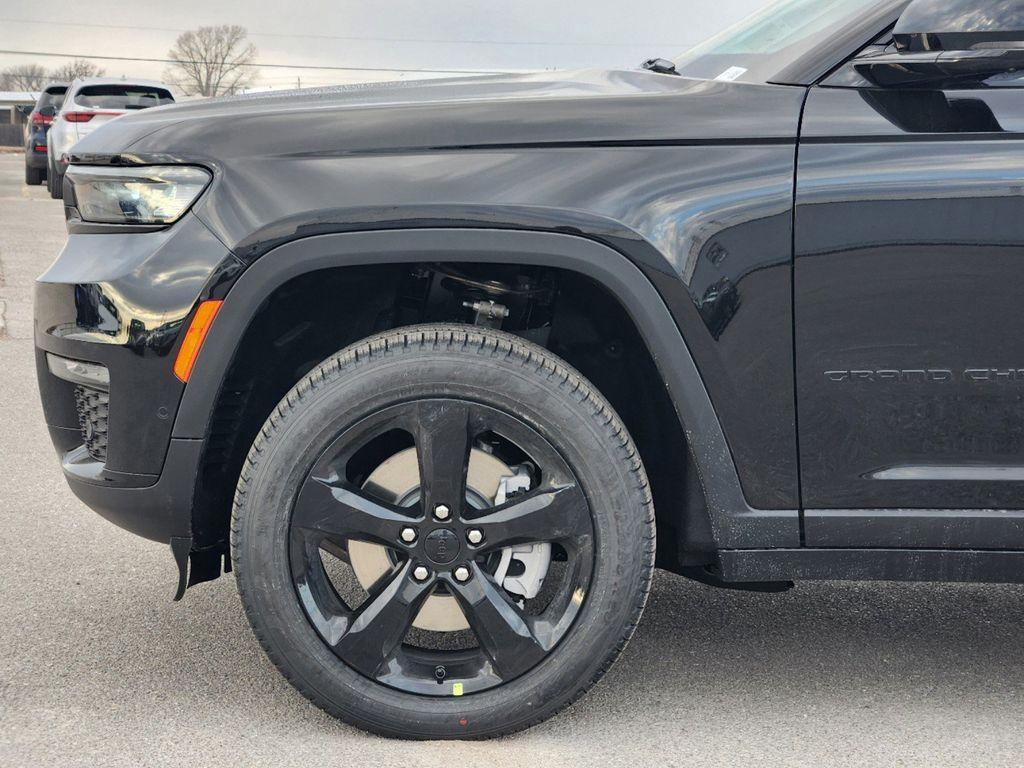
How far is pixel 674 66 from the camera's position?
113 inches

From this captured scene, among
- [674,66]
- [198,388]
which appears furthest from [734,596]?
[198,388]

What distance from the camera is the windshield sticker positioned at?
2.39 meters

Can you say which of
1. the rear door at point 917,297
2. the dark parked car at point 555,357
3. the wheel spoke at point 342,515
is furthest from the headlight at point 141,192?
the rear door at point 917,297

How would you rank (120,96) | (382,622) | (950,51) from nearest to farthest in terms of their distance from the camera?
1. (950,51)
2. (382,622)
3. (120,96)

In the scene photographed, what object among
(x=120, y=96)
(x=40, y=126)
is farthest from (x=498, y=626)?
(x=40, y=126)

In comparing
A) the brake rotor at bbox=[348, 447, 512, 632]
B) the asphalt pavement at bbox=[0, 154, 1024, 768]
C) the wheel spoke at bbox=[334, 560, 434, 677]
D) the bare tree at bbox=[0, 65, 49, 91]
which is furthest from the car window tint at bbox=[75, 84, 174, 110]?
the bare tree at bbox=[0, 65, 49, 91]

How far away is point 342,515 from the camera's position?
2297 mm

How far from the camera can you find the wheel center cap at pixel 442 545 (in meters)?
2.31

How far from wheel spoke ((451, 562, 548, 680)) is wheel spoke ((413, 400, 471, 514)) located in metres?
0.15

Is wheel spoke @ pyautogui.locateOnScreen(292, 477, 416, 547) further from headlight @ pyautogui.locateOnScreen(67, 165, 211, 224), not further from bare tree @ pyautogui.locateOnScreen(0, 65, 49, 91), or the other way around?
bare tree @ pyautogui.locateOnScreen(0, 65, 49, 91)

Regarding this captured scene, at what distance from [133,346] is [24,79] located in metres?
67.3

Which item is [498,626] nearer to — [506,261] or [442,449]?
[442,449]

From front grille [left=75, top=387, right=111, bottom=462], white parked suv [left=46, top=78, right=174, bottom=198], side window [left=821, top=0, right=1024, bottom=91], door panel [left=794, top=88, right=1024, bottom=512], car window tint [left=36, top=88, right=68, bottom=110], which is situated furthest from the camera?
car window tint [left=36, top=88, right=68, bottom=110]

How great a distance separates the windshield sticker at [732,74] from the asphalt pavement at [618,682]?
4.55ft
